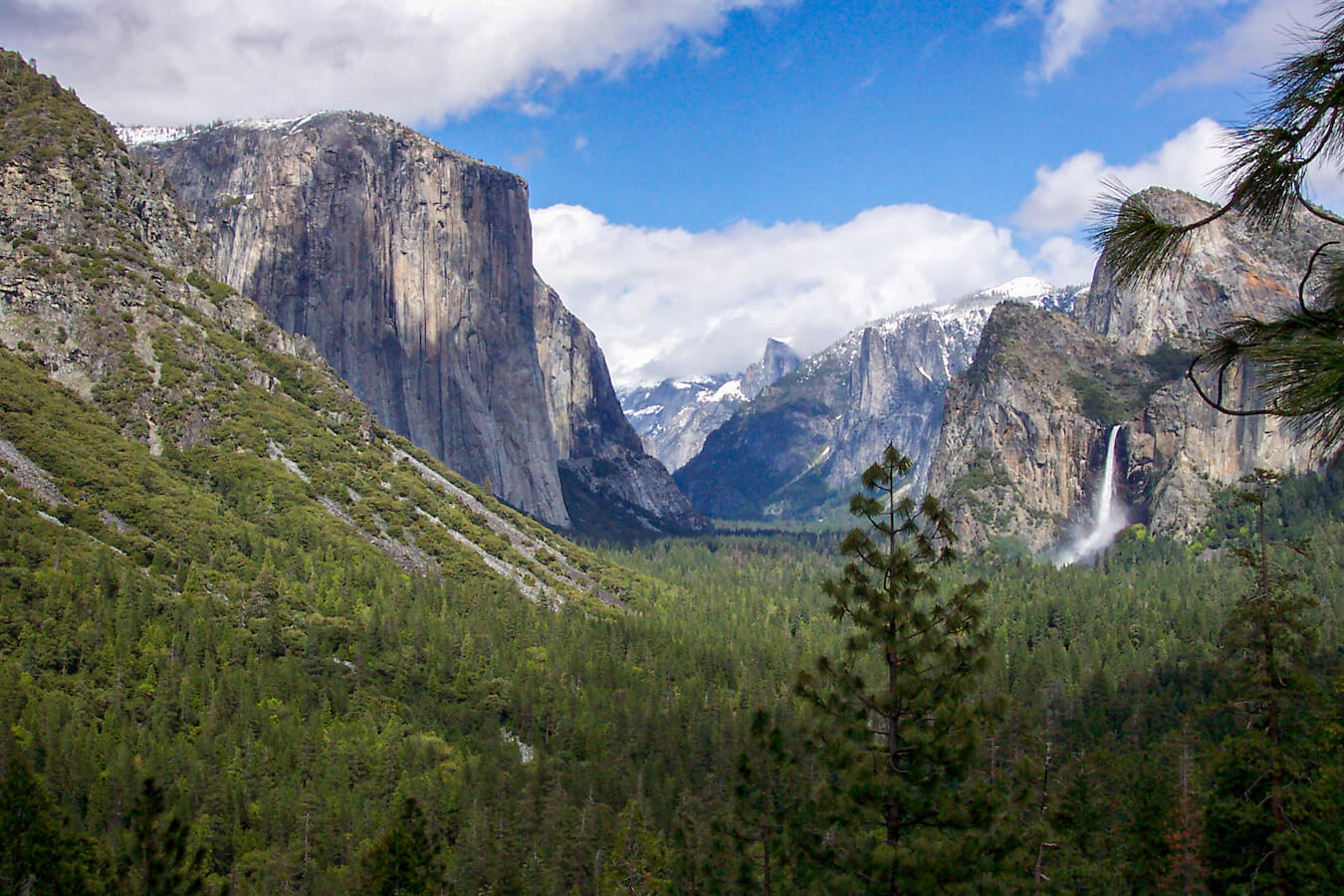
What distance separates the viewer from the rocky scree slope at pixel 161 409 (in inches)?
4109

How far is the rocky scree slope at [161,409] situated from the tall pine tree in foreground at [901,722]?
285 feet

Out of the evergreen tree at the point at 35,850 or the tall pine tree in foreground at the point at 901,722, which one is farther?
the evergreen tree at the point at 35,850

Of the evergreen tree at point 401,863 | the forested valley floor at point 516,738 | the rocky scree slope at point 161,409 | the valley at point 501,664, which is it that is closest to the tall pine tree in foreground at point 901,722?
the valley at point 501,664

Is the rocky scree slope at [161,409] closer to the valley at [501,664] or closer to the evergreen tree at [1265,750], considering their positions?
the valley at [501,664]

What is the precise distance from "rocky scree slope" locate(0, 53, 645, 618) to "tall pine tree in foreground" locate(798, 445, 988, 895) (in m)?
87.0

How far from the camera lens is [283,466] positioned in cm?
13100

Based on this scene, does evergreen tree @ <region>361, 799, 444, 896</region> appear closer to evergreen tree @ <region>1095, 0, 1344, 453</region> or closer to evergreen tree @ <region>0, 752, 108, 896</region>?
evergreen tree @ <region>0, 752, 108, 896</region>

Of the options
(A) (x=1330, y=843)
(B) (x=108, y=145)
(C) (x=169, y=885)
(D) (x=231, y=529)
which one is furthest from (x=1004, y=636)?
(B) (x=108, y=145)

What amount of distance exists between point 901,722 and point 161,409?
11893 centimetres

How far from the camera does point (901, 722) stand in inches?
1016

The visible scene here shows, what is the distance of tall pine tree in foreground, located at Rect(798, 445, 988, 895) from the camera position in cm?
2456

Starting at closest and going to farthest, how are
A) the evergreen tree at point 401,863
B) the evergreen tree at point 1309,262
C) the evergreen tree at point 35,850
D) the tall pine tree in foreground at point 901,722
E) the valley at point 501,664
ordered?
1. the evergreen tree at point 1309,262
2. the tall pine tree in foreground at point 901,722
3. the valley at point 501,664
4. the evergreen tree at point 35,850
5. the evergreen tree at point 401,863

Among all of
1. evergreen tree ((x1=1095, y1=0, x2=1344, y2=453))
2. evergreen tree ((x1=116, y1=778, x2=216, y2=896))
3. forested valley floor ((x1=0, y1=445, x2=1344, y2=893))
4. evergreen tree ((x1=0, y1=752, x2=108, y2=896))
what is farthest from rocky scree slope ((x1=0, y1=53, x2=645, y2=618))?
evergreen tree ((x1=1095, y1=0, x2=1344, y2=453))

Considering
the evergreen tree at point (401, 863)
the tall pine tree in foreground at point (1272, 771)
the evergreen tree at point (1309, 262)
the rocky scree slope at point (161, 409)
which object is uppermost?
the rocky scree slope at point (161, 409)
